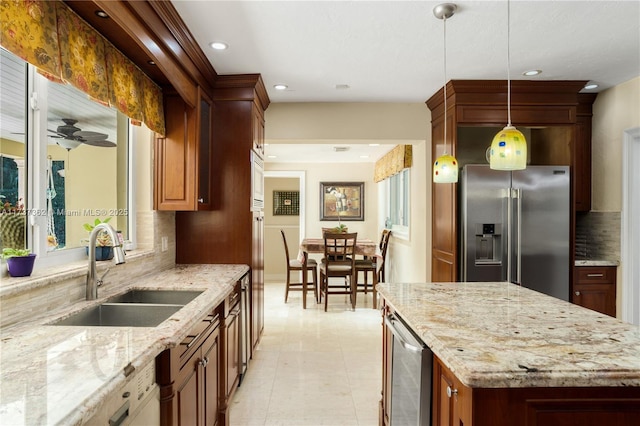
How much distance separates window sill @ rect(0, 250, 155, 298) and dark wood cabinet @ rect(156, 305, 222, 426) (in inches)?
24.0

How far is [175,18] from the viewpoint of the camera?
2.10 meters

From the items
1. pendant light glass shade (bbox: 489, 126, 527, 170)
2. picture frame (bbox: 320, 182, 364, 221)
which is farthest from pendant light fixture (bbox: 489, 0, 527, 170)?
picture frame (bbox: 320, 182, 364, 221)

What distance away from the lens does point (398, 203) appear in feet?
18.6

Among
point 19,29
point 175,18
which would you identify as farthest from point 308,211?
point 19,29

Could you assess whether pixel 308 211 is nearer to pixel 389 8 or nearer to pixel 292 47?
pixel 292 47

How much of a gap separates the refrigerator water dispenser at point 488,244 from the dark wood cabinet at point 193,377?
7.61 ft

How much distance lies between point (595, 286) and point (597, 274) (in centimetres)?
11

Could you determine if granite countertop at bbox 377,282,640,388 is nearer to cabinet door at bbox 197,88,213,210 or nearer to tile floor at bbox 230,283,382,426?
tile floor at bbox 230,283,382,426

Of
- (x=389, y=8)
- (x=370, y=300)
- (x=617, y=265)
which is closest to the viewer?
(x=389, y=8)

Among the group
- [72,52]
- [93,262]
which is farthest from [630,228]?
[72,52]

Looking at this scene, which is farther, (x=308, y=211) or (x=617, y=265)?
(x=308, y=211)

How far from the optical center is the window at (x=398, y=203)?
5211 millimetres

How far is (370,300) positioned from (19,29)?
5006 millimetres

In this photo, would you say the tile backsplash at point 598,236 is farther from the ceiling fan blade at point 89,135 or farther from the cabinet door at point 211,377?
the ceiling fan blade at point 89,135
